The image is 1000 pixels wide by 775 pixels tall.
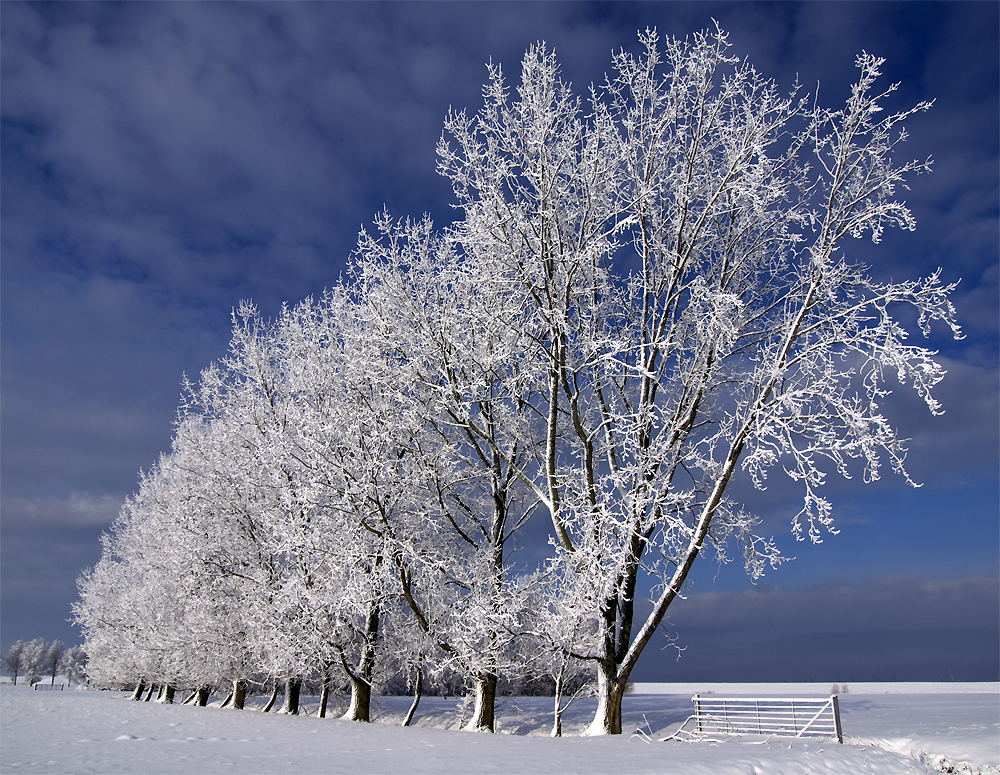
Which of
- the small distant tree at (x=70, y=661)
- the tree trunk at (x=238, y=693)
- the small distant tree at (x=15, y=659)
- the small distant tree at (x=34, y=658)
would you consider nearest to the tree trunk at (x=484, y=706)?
the tree trunk at (x=238, y=693)

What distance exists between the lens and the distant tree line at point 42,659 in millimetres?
127156

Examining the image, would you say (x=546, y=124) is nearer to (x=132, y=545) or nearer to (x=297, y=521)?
(x=297, y=521)

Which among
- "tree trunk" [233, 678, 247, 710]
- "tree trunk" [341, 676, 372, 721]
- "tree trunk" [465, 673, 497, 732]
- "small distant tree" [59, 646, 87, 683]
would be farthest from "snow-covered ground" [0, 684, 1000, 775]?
"small distant tree" [59, 646, 87, 683]

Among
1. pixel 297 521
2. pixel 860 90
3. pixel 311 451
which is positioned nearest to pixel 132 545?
pixel 297 521

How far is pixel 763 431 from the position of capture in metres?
10.1

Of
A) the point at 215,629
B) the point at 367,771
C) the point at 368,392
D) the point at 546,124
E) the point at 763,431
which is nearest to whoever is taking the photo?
the point at 367,771

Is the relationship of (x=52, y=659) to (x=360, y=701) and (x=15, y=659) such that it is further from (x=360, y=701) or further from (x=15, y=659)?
(x=360, y=701)

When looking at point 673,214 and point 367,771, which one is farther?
point 673,214

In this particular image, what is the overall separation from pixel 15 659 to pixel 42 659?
10279 mm

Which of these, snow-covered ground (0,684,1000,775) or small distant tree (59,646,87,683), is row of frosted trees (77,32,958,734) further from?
small distant tree (59,646,87,683)

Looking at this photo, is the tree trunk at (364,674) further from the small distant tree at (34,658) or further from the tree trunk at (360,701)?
the small distant tree at (34,658)

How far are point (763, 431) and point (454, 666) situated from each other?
7.88 meters

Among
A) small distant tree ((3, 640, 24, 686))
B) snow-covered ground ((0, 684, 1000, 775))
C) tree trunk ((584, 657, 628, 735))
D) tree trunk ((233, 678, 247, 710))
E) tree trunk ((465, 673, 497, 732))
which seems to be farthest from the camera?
small distant tree ((3, 640, 24, 686))

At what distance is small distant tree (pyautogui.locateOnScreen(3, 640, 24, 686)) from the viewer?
13338 cm
